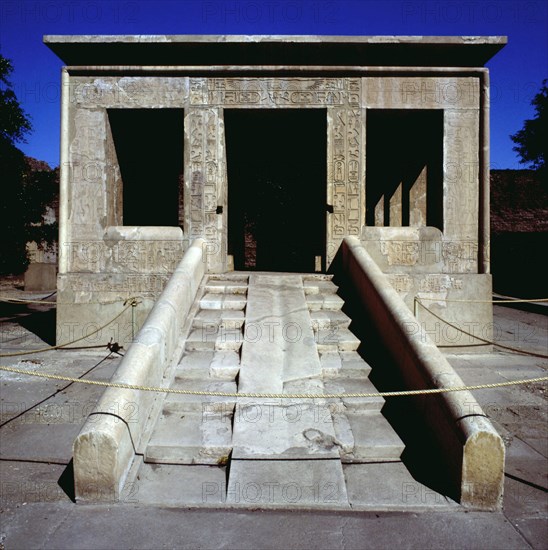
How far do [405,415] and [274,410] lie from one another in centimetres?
129

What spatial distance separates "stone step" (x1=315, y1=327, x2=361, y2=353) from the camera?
5.33 meters

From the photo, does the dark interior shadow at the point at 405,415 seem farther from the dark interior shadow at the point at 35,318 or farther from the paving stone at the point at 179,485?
the dark interior shadow at the point at 35,318

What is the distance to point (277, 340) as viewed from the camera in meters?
5.26

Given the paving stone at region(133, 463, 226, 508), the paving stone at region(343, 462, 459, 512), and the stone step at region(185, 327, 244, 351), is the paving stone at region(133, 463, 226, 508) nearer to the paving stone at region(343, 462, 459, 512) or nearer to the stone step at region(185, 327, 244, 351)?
the paving stone at region(343, 462, 459, 512)

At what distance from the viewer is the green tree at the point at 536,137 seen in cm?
1916

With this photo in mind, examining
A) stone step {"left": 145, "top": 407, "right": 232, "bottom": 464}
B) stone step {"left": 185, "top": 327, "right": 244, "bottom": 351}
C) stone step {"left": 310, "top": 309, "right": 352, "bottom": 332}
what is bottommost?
stone step {"left": 145, "top": 407, "right": 232, "bottom": 464}

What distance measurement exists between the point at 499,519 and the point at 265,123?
7.68 meters

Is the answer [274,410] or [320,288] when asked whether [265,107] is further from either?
[274,410]

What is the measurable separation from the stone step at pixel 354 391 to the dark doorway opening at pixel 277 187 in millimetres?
3748

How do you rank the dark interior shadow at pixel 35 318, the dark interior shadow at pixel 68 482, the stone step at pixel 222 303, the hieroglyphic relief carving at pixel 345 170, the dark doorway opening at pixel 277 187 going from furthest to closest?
the dark interior shadow at pixel 35 318 < the dark doorway opening at pixel 277 187 < the hieroglyphic relief carving at pixel 345 170 < the stone step at pixel 222 303 < the dark interior shadow at pixel 68 482

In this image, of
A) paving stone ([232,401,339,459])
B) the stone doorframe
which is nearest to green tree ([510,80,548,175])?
the stone doorframe

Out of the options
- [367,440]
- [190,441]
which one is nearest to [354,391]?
[367,440]

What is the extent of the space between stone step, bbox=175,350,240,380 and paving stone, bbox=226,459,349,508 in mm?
1201

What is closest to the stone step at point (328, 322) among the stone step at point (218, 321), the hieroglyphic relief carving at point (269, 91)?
the stone step at point (218, 321)
